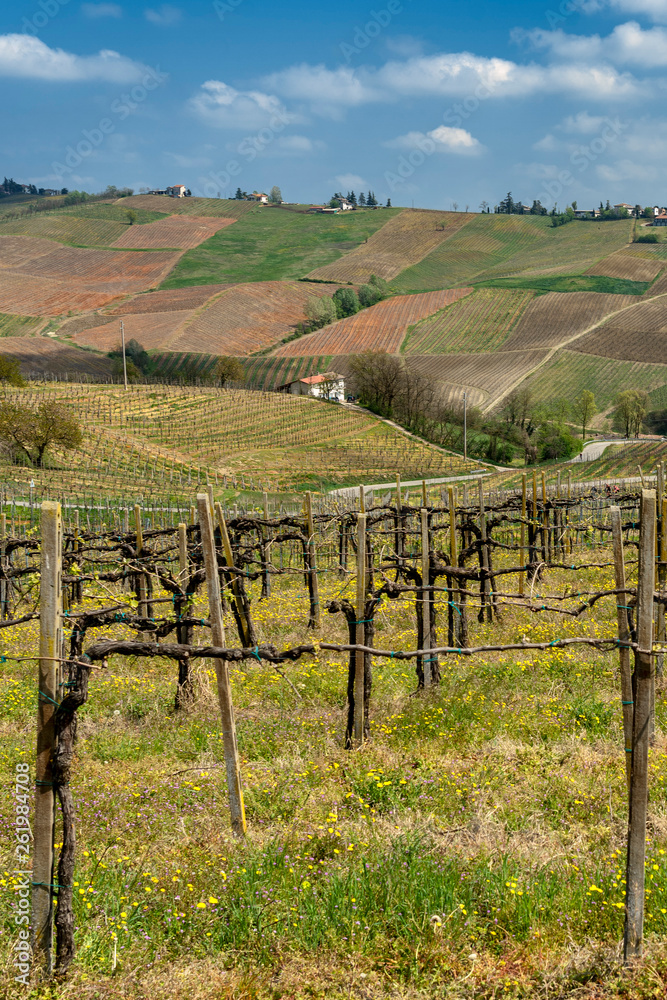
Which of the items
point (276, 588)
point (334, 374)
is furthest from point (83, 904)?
point (334, 374)

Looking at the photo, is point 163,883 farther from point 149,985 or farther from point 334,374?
point 334,374

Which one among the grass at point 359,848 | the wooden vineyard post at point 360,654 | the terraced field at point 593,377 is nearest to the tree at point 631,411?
the terraced field at point 593,377

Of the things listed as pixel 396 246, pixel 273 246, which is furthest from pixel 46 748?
pixel 273 246

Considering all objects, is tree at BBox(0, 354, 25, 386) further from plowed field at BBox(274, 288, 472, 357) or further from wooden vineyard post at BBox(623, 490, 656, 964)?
wooden vineyard post at BBox(623, 490, 656, 964)

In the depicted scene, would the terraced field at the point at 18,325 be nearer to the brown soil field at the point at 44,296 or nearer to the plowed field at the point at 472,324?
the brown soil field at the point at 44,296

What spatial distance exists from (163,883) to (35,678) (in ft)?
20.5

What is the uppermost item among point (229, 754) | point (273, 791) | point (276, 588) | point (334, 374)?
point (334, 374)

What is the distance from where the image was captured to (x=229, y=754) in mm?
5711

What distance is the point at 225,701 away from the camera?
582cm

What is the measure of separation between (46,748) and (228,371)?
282 ft

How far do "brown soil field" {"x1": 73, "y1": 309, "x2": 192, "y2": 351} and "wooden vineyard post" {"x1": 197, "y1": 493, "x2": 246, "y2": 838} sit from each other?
319 ft

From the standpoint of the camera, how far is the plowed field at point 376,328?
3947 inches

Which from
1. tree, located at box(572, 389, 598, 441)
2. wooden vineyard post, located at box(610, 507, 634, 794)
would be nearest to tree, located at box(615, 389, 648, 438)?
tree, located at box(572, 389, 598, 441)

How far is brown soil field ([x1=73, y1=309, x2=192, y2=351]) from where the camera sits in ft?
328
